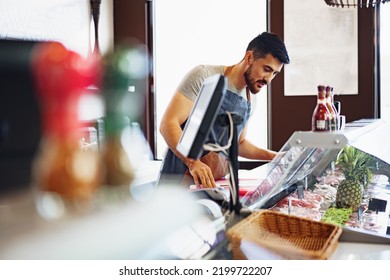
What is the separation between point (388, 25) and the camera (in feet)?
10.3

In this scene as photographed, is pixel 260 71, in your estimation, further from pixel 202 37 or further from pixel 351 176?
pixel 202 37

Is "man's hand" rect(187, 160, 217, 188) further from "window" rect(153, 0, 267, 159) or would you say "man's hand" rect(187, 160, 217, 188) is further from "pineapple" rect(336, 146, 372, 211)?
"window" rect(153, 0, 267, 159)

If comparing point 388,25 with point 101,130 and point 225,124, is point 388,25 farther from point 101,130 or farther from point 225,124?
point 101,130

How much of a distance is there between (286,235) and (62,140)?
2.30 ft

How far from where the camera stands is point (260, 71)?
6.70 feet

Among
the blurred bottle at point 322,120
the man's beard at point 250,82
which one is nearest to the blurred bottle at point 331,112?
the blurred bottle at point 322,120

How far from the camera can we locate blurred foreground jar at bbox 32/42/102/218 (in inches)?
18.8

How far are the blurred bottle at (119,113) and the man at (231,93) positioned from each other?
1.21m

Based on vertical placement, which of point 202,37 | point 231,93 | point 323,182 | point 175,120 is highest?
point 202,37

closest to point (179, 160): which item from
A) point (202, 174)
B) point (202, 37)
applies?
point (202, 174)

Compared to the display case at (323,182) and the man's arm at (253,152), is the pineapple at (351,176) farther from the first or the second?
the man's arm at (253,152)

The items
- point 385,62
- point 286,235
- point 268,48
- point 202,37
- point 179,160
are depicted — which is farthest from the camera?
point 202,37

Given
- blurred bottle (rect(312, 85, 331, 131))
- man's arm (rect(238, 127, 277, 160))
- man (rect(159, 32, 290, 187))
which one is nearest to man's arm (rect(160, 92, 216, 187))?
man (rect(159, 32, 290, 187))
